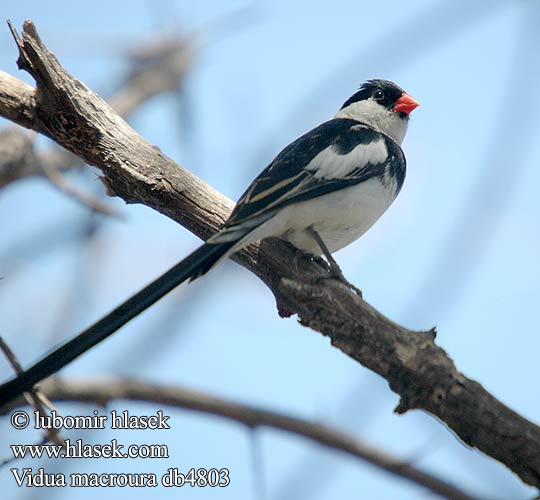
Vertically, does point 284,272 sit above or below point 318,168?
below

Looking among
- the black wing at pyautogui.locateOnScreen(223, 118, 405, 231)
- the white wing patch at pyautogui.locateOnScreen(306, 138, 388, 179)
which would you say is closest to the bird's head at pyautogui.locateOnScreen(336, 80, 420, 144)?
the black wing at pyautogui.locateOnScreen(223, 118, 405, 231)

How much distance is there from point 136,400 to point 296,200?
180 centimetres

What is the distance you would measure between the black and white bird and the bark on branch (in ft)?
0.58

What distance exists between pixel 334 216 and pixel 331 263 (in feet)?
0.74

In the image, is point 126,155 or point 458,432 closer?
point 458,432

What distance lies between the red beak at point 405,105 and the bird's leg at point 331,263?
138 cm

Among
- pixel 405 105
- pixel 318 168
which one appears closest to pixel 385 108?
pixel 405 105

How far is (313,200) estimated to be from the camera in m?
3.92

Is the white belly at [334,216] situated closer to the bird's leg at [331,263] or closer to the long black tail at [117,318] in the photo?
the bird's leg at [331,263]

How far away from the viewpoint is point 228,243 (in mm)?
3496

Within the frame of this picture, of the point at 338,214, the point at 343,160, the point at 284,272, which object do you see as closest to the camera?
the point at 284,272

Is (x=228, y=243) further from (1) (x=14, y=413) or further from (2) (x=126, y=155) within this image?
(1) (x=14, y=413)

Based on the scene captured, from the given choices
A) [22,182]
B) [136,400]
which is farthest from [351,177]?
[22,182]

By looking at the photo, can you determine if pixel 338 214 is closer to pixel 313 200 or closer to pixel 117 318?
pixel 313 200
